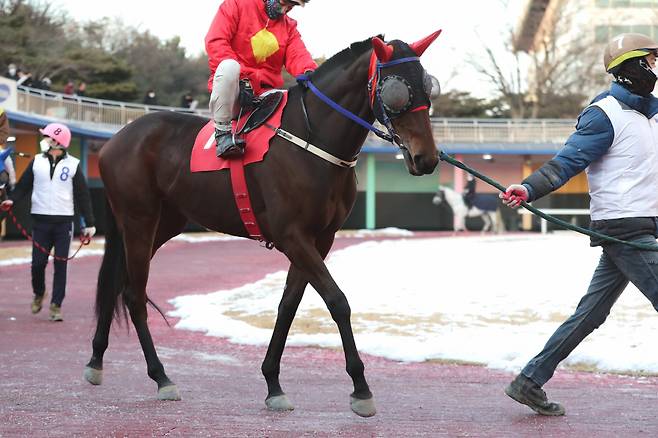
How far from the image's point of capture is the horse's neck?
16.9 ft

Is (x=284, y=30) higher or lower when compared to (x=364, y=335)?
higher

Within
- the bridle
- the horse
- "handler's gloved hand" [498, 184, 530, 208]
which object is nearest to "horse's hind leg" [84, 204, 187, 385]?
the bridle

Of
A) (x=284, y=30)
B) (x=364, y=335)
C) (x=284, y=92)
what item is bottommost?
(x=364, y=335)

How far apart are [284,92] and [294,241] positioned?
103cm

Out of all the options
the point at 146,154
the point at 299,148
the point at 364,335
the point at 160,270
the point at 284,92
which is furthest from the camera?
the point at 160,270

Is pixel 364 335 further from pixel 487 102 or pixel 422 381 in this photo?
pixel 487 102

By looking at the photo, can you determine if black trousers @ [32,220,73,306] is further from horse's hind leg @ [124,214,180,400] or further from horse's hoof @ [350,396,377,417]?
horse's hoof @ [350,396,377,417]

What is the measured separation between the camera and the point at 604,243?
15.9ft

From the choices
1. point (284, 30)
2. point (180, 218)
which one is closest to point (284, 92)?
point (284, 30)

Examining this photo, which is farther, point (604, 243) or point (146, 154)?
point (146, 154)

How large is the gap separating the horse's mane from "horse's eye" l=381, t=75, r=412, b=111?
53 centimetres

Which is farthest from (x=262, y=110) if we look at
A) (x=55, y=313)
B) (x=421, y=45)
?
(x=55, y=313)

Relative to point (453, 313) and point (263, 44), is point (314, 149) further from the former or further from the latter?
point (453, 313)

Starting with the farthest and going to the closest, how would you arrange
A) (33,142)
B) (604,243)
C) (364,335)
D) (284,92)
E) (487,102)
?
(487,102), (33,142), (364,335), (284,92), (604,243)
